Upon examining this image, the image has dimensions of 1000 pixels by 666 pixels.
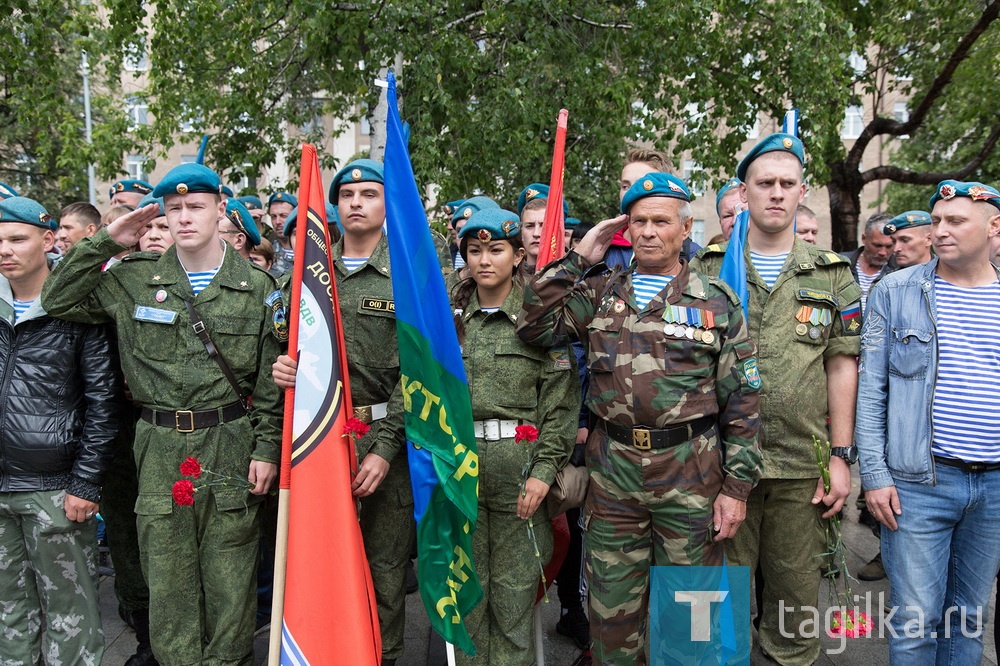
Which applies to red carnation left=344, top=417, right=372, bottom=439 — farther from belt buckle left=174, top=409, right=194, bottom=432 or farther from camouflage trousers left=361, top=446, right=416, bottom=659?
belt buckle left=174, top=409, right=194, bottom=432

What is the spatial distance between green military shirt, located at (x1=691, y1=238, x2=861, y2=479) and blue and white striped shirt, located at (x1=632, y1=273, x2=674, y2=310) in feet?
1.71

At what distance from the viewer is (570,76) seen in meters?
9.12

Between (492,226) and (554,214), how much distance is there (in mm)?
861

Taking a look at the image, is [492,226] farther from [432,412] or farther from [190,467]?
[190,467]

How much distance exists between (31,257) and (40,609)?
5.50ft

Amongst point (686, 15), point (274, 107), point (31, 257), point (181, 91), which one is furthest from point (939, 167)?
point (31, 257)

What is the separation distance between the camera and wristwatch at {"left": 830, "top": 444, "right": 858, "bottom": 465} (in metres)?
3.37

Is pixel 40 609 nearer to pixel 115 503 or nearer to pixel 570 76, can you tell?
pixel 115 503

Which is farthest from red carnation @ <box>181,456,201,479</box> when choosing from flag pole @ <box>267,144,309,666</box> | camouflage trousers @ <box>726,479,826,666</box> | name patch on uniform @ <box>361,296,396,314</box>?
camouflage trousers @ <box>726,479,826,666</box>

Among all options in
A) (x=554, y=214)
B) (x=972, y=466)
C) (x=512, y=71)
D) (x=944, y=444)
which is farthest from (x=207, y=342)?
(x=512, y=71)

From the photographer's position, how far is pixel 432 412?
3.17 m

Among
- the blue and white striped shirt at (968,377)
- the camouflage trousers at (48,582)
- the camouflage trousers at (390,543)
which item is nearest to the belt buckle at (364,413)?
the camouflage trousers at (390,543)

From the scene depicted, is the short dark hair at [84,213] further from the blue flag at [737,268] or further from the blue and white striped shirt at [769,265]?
the blue and white striped shirt at [769,265]

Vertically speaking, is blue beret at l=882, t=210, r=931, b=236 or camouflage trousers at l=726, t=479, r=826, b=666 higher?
blue beret at l=882, t=210, r=931, b=236
